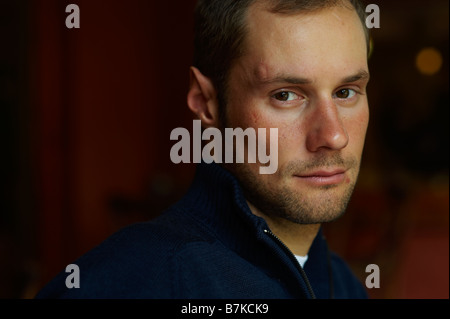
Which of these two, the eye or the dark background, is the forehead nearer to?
the eye

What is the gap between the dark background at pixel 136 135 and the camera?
3.19m

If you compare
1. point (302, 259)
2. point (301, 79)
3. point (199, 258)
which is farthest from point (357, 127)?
point (199, 258)

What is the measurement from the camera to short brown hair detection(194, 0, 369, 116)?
95 cm

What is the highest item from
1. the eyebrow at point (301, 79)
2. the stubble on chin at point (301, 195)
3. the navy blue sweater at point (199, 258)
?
the eyebrow at point (301, 79)

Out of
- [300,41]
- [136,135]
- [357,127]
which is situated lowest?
[136,135]

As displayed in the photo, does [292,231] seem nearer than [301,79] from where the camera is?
No

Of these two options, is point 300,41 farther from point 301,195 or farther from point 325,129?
point 301,195

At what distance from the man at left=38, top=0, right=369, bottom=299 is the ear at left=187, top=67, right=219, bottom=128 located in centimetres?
2

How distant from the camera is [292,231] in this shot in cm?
102

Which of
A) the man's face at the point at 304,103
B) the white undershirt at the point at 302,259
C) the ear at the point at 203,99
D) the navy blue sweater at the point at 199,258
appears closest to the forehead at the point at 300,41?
the man's face at the point at 304,103

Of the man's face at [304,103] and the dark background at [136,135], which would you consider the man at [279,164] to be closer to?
the man's face at [304,103]

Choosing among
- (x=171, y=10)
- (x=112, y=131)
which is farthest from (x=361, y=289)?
(x=171, y=10)

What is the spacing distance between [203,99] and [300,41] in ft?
0.87

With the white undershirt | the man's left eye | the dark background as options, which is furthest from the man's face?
the dark background
